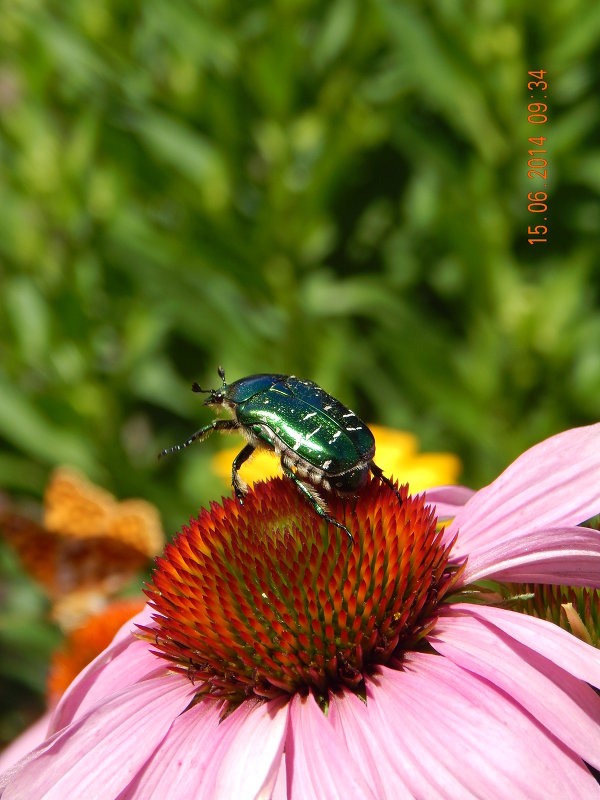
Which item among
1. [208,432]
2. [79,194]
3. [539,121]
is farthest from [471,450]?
[208,432]

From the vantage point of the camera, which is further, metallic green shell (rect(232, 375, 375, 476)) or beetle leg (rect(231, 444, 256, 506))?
beetle leg (rect(231, 444, 256, 506))

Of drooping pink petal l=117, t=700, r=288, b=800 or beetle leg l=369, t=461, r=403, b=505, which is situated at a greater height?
beetle leg l=369, t=461, r=403, b=505

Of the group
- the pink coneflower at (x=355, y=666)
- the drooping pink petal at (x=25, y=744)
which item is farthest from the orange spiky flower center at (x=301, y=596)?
the drooping pink petal at (x=25, y=744)

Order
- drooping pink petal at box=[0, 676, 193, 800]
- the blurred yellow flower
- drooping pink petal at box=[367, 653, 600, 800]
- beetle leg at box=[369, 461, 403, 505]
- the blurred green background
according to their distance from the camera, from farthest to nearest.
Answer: the blurred green background < the blurred yellow flower < beetle leg at box=[369, 461, 403, 505] < drooping pink petal at box=[0, 676, 193, 800] < drooping pink petal at box=[367, 653, 600, 800]

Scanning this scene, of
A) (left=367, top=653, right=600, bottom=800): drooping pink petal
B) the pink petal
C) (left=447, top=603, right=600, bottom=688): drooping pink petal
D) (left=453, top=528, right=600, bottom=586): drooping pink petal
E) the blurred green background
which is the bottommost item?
(left=367, top=653, right=600, bottom=800): drooping pink petal

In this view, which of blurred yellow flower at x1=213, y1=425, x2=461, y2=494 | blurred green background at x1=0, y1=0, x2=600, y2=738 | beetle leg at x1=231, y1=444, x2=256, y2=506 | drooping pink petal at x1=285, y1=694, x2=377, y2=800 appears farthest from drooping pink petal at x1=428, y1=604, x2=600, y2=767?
blurred green background at x1=0, y1=0, x2=600, y2=738

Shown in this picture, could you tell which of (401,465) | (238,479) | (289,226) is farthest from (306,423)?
(289,226)

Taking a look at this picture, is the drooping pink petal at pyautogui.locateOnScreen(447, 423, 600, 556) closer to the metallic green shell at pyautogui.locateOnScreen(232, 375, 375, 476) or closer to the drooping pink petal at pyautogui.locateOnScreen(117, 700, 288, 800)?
the metallic green shell at pyautogui.locateOnScreen(232, 375, 375, 476)

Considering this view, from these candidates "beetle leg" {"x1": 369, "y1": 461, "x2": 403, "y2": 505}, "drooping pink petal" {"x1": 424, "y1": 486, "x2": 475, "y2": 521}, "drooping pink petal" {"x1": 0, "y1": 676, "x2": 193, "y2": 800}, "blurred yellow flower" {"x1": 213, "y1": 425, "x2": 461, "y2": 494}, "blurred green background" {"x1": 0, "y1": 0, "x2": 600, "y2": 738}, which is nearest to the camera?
"drooping pink petal" {"x1": 0, "y1": 676, "x2": 193, "y2": 800}
